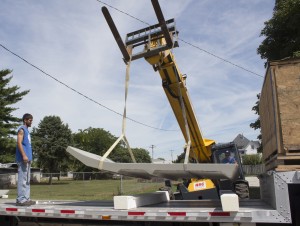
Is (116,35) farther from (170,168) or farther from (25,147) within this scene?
(170,168)

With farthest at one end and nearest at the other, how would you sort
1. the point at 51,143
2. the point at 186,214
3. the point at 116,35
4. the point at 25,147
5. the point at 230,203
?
the point at 51,143 < the point at 116,35 < the point at 25,147 < the point at 186,214 < the point at 230,203

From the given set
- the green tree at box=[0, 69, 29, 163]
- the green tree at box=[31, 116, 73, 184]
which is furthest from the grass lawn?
the green tree at box=[31, 116, 73, 184]

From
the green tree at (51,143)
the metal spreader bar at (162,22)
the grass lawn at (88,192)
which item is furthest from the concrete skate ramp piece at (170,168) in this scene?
the green tree at (51,143)

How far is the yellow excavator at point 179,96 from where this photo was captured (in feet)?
20.8

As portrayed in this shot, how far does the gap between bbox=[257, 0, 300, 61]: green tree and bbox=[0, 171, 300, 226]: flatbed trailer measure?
43.5 ft

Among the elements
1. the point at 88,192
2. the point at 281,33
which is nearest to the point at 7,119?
the point at 88,192

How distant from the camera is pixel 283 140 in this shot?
394 centimetres

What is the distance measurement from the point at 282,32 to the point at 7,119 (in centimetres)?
2791

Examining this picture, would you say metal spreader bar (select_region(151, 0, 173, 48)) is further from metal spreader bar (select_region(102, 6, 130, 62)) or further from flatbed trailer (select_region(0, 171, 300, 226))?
flatbed trailer (select_region(0, 171, 300, 226))

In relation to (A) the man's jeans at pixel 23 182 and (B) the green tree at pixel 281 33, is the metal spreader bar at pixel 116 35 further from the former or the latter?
(B) the green tree at pixel 281 33

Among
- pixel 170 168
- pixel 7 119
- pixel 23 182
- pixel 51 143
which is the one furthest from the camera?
pixel 51 143

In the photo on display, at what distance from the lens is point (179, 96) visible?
792 centimetres

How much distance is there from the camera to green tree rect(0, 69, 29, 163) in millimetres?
33469

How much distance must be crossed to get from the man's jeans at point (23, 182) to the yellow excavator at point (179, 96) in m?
2.61
